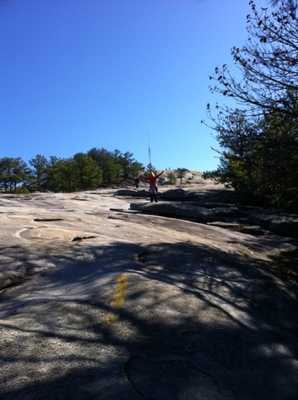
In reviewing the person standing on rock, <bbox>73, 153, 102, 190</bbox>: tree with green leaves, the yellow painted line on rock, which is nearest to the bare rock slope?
the yellow painted line on rock

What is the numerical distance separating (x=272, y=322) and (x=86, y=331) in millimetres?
3199

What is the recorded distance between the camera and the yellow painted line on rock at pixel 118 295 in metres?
6.29

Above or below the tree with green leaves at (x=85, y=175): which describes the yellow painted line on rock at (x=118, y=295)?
below

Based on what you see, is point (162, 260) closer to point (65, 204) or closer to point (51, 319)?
point (51, 319)

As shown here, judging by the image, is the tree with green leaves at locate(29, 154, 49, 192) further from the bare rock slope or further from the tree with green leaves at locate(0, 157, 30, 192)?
the bare rock slope

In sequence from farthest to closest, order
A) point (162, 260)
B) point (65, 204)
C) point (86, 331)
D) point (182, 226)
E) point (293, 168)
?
point (65, 204) → point (182, 226) → point (293, 168) → point (162, 260) → point (86, 331)

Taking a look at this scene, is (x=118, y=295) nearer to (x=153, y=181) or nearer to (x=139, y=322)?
(x=139, y=322)

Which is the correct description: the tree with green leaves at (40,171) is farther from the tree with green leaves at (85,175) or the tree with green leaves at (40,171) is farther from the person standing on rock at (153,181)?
the person standing on rock at (153,181)

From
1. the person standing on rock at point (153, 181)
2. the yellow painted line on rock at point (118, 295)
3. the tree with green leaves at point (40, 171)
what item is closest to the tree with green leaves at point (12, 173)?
the tree with green leaves at point (40, 171)

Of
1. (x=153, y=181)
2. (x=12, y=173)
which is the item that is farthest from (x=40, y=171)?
(x=153, y=181)

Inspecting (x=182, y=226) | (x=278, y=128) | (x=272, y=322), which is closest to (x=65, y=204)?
(x=182, y=226)

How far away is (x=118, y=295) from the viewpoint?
7117 mm

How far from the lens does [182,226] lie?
1798 cm

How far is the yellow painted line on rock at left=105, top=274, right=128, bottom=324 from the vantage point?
20.7 feet
